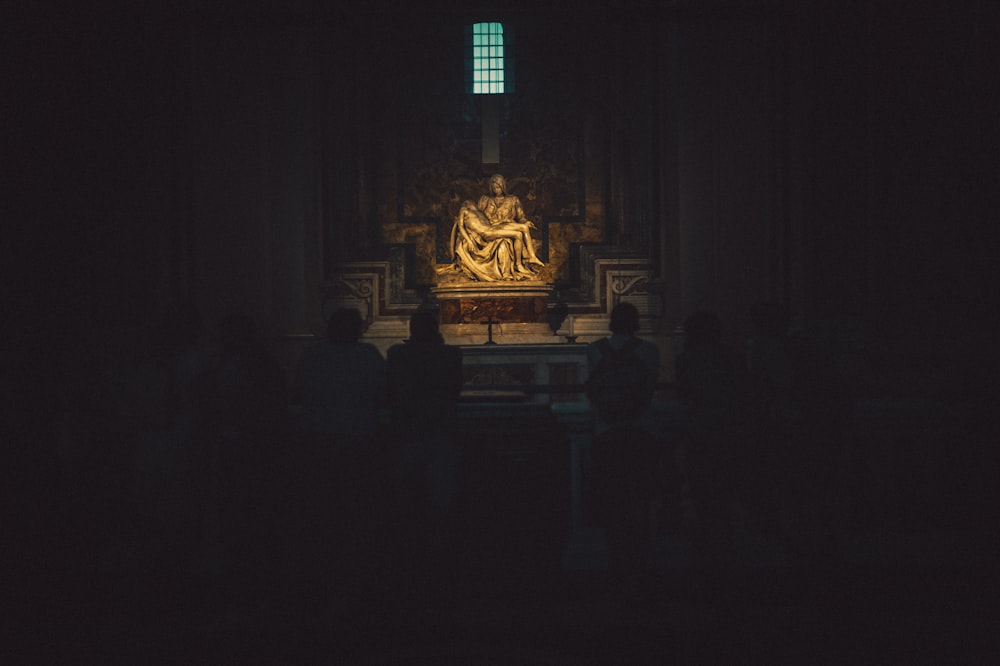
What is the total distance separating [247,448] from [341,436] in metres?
0.40

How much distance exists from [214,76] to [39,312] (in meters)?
4.82

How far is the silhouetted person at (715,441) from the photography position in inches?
169

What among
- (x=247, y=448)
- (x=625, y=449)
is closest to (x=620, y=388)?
(x=625, y=449)

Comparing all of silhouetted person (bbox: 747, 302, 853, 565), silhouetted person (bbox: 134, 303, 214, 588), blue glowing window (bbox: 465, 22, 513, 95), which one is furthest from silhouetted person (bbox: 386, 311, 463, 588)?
blue glowing window (bbox: 465, 22, 513, 95)

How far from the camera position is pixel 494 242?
1046cm

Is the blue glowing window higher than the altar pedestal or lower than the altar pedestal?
higher

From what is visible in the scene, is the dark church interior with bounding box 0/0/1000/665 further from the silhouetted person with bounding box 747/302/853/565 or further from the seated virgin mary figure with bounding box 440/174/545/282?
the seated virgin mary figure with bounding box 440/174/545/282

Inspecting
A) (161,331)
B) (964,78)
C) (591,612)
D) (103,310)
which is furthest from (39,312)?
(964,78)

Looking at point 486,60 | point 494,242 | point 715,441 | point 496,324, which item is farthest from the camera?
point 486,60

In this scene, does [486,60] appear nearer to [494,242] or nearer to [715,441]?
[494,242]

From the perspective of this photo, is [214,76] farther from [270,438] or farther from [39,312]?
[270,438]

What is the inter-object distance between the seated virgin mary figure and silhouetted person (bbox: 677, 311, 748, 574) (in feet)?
20.2

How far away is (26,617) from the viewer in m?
4.19

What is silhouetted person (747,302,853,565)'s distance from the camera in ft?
14.4
